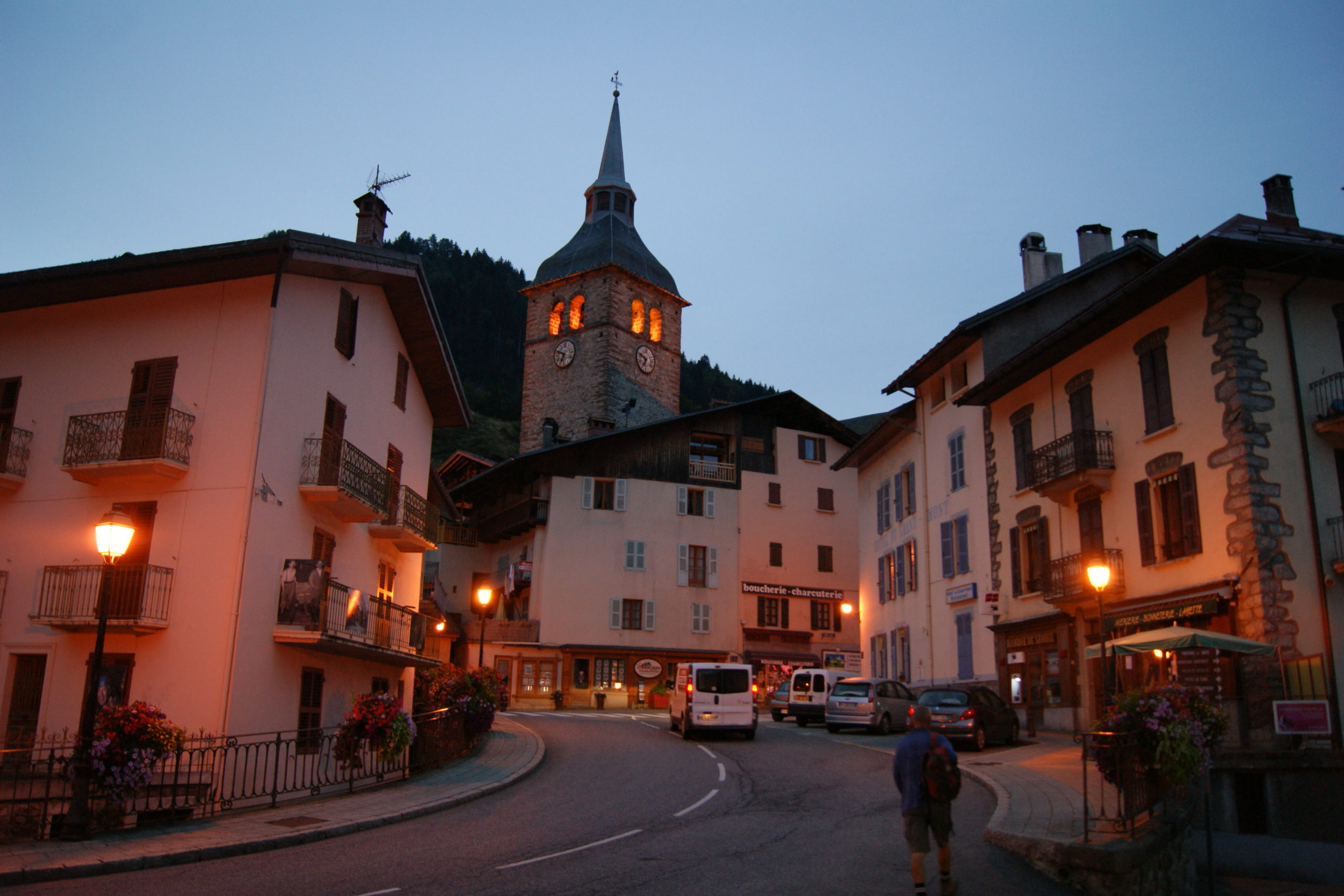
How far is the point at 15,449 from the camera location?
739 inches

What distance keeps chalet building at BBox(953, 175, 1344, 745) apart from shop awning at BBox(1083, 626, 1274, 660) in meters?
1.14

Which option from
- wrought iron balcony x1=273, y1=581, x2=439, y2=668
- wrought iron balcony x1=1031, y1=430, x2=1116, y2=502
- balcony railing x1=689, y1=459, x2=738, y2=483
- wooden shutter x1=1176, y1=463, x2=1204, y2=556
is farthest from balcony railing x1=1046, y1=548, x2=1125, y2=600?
balcony railing x1=689, y1=459, x2=738, y2=483

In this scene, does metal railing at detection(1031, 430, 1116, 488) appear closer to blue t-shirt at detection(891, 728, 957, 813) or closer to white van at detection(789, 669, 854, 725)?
white van at detection(789, 669, 854, 725)

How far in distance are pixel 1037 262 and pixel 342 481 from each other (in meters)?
24.1

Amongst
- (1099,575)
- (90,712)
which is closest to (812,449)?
(1099,575)

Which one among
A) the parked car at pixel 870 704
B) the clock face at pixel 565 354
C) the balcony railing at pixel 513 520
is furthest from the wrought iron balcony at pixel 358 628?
the clock face at pixel 565 354

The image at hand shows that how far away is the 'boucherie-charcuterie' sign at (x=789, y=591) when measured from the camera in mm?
48312

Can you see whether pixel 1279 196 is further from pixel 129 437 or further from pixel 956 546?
pixel 129 437

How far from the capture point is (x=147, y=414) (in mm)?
17781

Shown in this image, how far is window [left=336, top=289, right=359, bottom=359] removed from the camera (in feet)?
67.1

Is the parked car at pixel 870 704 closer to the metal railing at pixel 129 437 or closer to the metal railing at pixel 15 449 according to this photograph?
the metal railing at pixel 129 437

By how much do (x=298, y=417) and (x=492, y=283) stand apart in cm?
11499

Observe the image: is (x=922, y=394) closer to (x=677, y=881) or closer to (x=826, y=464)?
(x=826, y=464)

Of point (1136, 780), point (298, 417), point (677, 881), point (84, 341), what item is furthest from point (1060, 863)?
point (84, 341)
